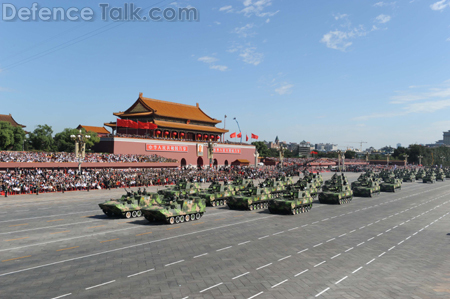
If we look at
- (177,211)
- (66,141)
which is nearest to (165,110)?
(66,141)

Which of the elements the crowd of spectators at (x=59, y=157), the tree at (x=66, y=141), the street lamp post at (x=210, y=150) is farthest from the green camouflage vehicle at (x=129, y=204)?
the tree at (x=66, y=141)

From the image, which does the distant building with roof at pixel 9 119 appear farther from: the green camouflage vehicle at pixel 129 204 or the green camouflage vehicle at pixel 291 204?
the green camouflage vehicle at pixel 291 204

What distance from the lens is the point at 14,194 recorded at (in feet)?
122

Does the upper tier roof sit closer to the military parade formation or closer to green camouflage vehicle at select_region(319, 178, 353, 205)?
the military parade formation

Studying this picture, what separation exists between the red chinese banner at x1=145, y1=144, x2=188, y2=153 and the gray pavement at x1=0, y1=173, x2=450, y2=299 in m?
37.1

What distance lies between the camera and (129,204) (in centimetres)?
2661

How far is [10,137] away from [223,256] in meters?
56.4

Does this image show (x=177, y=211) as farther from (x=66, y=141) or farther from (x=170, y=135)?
(x=66, y=141)

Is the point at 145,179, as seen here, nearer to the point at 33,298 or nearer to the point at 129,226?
the point at 129,226

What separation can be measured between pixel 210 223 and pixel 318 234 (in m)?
7.48

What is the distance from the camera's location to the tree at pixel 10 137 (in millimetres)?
58312

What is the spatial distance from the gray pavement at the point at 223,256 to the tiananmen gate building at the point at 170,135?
35.2 m

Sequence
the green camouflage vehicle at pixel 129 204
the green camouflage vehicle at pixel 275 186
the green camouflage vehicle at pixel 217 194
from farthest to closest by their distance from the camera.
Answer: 1. the green camouflage vehicle at pixel 275 186
2. the green camouflage vehicle at pixel 217 194
3. the green camouflage vehicle at pixel 129 204

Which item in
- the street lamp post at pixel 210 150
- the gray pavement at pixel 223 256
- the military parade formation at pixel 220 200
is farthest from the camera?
the street lamp post at pixel 210 150
